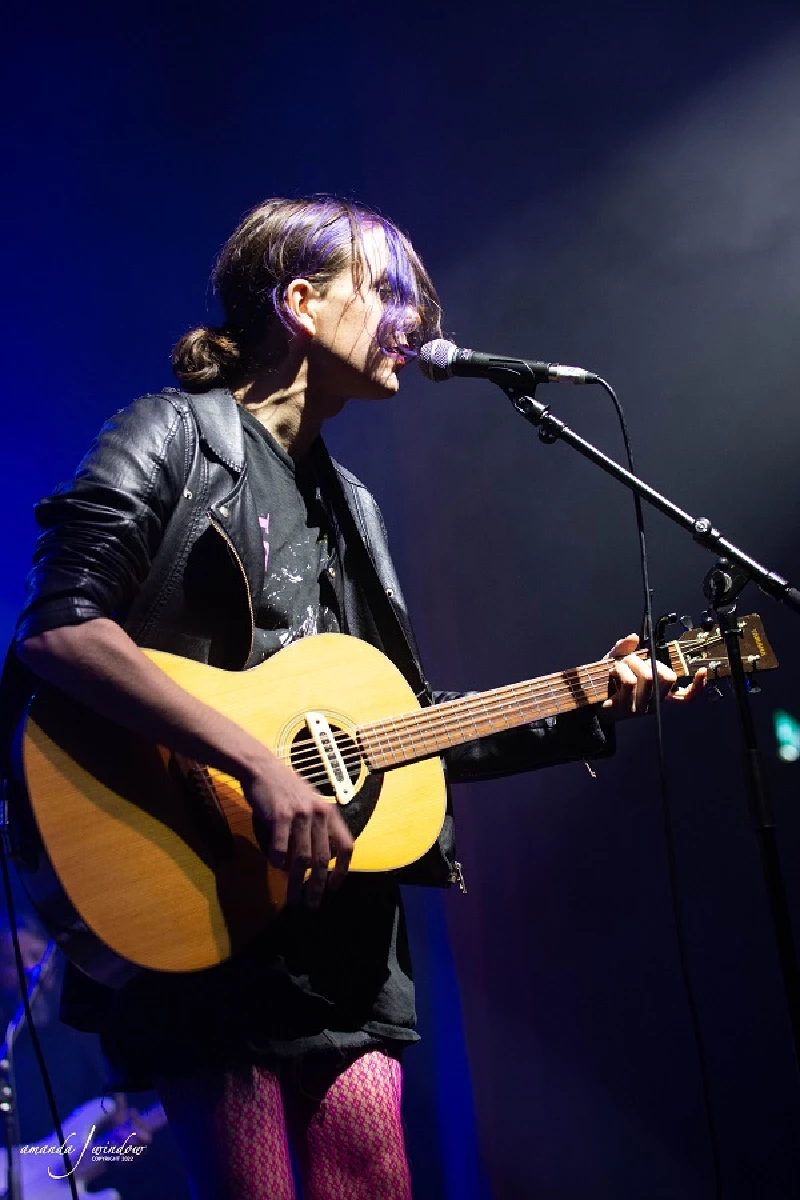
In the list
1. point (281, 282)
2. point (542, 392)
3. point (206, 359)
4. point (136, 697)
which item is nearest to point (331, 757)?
point (136, 697)

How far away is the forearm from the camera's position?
157cm

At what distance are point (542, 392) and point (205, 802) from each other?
2.58 meters

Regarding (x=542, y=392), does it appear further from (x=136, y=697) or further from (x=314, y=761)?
(x=136, y=697)

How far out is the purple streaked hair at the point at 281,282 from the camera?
2.35 metres

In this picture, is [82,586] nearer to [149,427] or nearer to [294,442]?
[149,427]

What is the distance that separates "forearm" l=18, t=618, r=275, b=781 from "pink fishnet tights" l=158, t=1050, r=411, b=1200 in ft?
1.87

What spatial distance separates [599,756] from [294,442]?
112 cm

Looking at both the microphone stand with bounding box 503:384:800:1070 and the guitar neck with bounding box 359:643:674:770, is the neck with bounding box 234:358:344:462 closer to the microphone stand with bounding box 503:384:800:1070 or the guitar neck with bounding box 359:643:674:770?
the microphone stand with bounding box 503:384:800:1070

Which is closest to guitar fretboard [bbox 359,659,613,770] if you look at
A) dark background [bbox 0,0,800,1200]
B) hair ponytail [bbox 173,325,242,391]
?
hair ponytail [bbox 173,325,242,391]

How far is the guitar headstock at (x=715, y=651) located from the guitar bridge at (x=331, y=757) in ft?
3.13

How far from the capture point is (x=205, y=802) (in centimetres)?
165

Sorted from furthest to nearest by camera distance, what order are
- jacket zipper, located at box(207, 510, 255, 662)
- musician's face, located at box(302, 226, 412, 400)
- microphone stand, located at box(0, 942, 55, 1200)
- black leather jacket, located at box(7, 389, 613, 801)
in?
1. microphone stand, located at box(0, 942, 55, 1200)
2. musician's face, located at box(302, 226, 412, 400)
3. jacket zipper, located at box(207, 510, 255, 662)
4. black leather jacket, located at box(7, 389, 613, 801)

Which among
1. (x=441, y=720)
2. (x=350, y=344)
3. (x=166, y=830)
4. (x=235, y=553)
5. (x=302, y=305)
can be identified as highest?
(x=302, y=305)

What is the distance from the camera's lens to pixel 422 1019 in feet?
11.7
